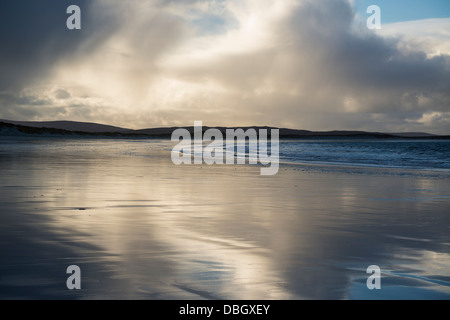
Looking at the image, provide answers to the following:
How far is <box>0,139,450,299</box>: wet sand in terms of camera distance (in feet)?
16.0

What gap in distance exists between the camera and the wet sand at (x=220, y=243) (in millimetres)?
4875

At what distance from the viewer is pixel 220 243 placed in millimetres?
6816
